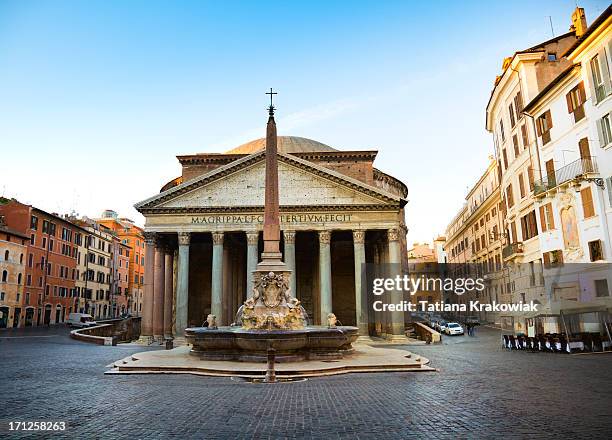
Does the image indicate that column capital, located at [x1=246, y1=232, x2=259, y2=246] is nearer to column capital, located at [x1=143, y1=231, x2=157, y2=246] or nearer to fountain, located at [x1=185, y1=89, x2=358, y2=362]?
column capital, located at [x1=143, y1=231, x2=157, y2=246]

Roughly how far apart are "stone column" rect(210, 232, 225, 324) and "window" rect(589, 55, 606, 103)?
1991 cm

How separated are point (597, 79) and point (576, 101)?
5.21ft

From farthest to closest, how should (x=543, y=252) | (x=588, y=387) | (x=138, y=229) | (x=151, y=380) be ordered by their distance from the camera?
(x=138, y=229), (x=543, y=252), (x=151, y=380), (x=588, y=387)

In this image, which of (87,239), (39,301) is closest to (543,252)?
(39,301)

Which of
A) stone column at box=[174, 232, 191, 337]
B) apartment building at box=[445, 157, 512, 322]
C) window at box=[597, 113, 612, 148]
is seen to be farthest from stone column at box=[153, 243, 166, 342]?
window at box=[597, 113, 612, 148]

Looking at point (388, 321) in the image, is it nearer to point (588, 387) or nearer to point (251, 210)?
point (251, 210)

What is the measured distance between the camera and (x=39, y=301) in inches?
1679

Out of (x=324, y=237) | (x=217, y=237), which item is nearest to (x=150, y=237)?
(x=217, y=237)

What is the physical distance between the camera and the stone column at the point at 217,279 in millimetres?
26969

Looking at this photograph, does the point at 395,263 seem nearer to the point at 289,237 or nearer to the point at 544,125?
the point at 289,237

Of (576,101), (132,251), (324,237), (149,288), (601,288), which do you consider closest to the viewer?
(601,288)

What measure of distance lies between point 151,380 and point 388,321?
19704mm

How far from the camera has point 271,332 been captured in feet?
41.0
